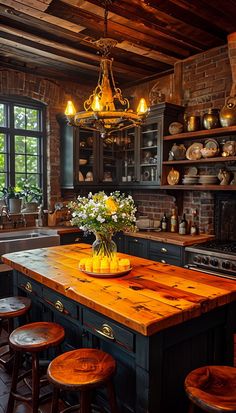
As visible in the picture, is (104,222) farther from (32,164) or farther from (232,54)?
(32,164)

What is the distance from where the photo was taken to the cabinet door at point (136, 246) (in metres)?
4.22

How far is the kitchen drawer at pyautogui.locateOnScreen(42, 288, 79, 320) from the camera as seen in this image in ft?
6.70

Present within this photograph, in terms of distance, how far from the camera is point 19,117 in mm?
4676

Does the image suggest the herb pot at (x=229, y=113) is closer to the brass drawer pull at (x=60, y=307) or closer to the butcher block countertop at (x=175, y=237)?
the butcher block countertop at (x=175, y=237)

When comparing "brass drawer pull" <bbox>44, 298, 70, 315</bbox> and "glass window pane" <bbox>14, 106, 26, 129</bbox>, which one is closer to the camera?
"brass drawer pull" <bbox>44, 298, 70, 315</bbox>

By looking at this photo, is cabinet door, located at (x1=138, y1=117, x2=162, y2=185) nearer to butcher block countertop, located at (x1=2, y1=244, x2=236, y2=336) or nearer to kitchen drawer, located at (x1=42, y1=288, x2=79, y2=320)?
butcher block countertop, located at (x1=2, y1=244, x2=236, y2=336)

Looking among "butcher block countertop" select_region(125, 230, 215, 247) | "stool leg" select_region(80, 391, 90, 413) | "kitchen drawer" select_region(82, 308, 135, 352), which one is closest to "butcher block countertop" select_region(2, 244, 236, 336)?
"kitchen drawer" select_region(82, 308, 135, 352)

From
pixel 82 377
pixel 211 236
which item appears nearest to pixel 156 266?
pixel 82 377

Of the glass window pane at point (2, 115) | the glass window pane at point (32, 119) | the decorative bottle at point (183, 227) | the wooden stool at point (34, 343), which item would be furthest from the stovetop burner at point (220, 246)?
the glass window pane at point (2, 115)

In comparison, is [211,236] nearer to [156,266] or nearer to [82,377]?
[156,266]

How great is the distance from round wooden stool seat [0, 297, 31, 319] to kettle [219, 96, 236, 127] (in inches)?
103

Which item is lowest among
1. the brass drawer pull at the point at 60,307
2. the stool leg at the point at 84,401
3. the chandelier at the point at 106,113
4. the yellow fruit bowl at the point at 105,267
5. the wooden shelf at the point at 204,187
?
the stool leg at the point at 84,401

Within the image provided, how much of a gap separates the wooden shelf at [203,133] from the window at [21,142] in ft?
6.22

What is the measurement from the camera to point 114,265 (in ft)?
7.32
